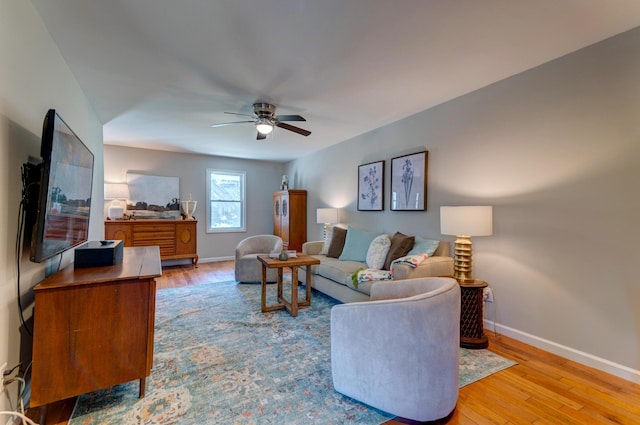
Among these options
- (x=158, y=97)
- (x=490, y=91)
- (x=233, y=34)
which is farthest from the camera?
(x=158, y=97)

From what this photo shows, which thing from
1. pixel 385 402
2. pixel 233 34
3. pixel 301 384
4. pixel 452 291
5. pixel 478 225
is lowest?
pixel 301 384

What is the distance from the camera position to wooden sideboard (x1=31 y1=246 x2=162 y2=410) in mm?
1414

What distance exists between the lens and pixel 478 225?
2.34 metres

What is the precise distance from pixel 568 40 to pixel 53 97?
3.75m

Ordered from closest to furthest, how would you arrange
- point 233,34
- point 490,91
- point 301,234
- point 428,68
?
point 233,34
point 428,68
point 490,91
point 301,234

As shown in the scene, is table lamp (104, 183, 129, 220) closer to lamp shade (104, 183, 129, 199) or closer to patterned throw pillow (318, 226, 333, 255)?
Answer: lamp shade (104, 183, 129, 199)

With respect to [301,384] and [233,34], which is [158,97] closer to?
[233,34]

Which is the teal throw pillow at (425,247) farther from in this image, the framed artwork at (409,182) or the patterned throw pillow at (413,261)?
the framed artwork at (409,182)

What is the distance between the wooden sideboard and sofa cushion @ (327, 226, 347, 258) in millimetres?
2596

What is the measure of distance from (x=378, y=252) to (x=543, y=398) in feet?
5.96

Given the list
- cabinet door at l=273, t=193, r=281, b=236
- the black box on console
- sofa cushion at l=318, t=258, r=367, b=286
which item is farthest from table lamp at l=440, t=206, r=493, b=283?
cabinet door at l=273, t=193, r=281, b=236

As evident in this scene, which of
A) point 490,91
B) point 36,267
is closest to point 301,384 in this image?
point 36,267

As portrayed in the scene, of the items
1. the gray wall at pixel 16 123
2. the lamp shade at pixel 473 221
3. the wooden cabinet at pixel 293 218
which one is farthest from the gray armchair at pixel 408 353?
the wooden cabinet at pixel 293 218

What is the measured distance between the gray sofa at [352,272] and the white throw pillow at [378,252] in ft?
0.53
